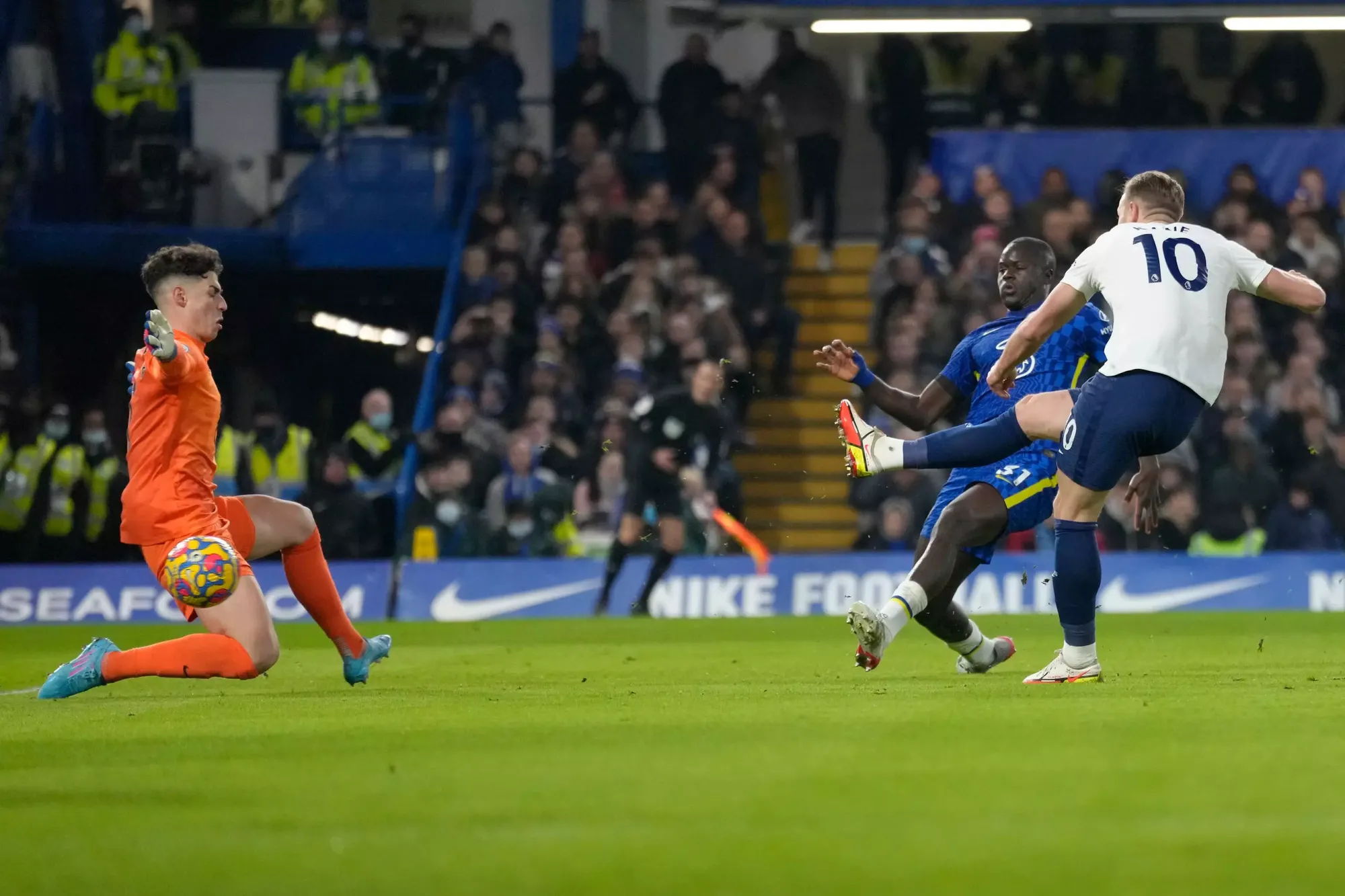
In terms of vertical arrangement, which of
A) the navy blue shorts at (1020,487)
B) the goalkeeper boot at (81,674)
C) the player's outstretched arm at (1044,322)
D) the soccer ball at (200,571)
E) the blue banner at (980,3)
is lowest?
the goalkeeper boot at (81,674)

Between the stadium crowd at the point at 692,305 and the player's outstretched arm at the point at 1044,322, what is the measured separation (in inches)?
376

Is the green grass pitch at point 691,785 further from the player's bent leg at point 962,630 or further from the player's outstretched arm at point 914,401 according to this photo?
the player's outstretched arm at point 914,401

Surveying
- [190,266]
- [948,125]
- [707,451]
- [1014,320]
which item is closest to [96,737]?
[190,266]

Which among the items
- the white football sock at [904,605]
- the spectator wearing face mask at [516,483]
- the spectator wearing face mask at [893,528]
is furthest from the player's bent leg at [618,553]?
the white football sock at [904,605]

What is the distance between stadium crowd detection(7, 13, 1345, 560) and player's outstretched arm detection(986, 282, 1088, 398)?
954 centimetres

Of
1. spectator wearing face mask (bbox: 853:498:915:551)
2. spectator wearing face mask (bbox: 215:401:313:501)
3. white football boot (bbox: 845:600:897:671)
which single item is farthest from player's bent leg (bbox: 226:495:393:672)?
spectator wearing face mask (bbox: 215:401:313:501)

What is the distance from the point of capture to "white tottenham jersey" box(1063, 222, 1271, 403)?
7.96 metres

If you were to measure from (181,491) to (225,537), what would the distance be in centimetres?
26

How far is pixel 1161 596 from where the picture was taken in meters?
16.8

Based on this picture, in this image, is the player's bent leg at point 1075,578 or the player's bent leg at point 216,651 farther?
the player's bent leg at point 1075,578

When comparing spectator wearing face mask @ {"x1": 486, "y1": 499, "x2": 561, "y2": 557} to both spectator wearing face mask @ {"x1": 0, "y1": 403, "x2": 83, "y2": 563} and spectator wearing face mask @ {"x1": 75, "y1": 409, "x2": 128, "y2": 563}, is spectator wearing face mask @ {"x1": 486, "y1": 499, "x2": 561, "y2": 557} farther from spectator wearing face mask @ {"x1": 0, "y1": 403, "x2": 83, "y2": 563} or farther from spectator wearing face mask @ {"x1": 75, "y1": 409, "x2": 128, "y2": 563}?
spectator wearing face mask @ {"x1": 0, "y1": 403, "x2": 83, "y2": 563}

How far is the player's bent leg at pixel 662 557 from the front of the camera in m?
17.1

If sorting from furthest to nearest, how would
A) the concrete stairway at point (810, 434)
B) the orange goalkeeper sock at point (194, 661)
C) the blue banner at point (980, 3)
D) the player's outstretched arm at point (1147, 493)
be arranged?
the blue banner at point (980, 3) → the concrete stairway at point (810, 434) → the player's outstretched arm at point (1147, 493) → the orange goalkeeper sock at point (194, 661)

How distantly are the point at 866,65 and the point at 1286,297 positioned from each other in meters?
18.1
